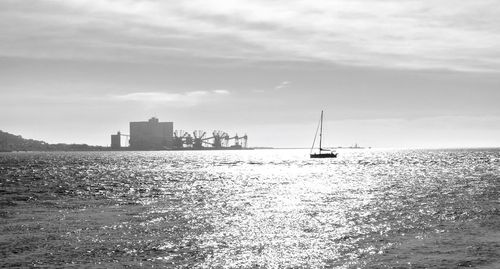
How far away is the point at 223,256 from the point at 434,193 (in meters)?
49.4

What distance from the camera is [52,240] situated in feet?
119

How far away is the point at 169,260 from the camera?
101ft

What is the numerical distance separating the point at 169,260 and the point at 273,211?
2473 cm

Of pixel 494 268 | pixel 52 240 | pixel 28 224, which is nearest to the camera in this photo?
pixel 494 268

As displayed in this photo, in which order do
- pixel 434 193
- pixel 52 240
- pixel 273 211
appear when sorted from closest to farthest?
1. pixel 52 240
2. pixel 273 211
3. pixel 434 193

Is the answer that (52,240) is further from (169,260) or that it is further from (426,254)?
(426,254)

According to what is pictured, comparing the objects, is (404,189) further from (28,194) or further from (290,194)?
(28,194)


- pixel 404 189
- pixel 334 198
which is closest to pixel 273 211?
pixel 334 198

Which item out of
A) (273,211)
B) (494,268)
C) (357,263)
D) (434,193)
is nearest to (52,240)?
(357,263)


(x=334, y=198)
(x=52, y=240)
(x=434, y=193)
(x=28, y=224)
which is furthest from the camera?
(x=434, y=193)

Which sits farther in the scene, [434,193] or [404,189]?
[404,189]

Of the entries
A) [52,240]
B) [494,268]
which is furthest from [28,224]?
[494,268]

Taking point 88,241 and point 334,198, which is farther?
point 334,198

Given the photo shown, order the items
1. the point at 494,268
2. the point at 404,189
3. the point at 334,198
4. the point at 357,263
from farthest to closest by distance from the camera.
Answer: the point at 404,189, the point at 334,198, the point at 357,263, the point at 494,268
